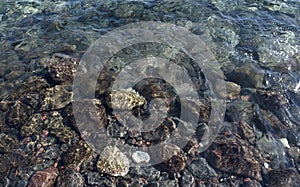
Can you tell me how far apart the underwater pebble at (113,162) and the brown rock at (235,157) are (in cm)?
236

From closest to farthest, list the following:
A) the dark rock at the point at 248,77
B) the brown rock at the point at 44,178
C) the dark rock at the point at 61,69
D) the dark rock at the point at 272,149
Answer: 1. the brown rock at the point at 44,178
2. the dark rock at the point at 272,149
3. the dark rock at the point at 61,69
4. the dark rock at the point at 248,77

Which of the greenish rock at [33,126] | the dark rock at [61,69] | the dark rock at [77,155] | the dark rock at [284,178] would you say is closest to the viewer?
the dark rock at [284,178]

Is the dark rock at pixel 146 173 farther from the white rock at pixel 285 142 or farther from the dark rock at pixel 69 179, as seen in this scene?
the white rock at pixel 285 142

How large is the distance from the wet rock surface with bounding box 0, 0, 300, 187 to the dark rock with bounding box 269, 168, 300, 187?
0.03 meters

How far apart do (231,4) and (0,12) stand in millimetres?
11474

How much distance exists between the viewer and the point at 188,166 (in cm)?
765

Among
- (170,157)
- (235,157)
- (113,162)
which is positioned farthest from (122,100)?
(235,157)

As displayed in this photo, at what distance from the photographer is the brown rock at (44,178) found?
687 cm

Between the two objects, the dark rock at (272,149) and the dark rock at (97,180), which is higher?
the dark rock at (272,149)

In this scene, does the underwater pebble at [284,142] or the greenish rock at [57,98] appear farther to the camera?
the greenish rock at [57,98]

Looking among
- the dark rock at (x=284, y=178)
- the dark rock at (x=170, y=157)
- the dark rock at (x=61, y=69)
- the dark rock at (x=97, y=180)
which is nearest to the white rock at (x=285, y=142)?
the dark rock at (x=284, y=178)

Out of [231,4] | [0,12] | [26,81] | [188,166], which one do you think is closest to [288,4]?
[231,4]

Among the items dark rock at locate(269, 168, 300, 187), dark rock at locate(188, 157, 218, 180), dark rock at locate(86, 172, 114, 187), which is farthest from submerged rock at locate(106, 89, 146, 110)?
dark rock at locate(269, 168, 300, 187)

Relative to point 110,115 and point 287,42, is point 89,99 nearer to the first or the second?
point 110,115
